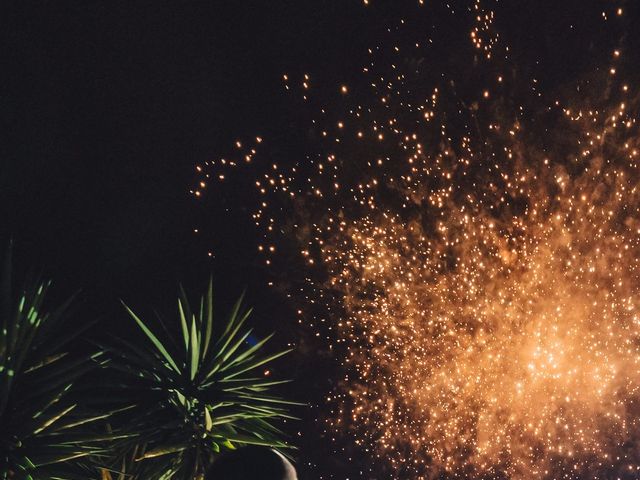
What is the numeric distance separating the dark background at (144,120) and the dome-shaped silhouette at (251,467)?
67.3 inches

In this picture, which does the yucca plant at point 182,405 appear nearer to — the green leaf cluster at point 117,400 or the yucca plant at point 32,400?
the green leaf cluster at point 117,400

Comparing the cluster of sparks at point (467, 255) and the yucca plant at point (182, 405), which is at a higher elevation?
the cluster of sparks at point (467, 255)

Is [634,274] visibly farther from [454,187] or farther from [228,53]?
[228,53]

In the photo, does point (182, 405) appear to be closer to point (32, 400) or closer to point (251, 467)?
point (32, 400)

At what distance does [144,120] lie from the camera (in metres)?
2.54

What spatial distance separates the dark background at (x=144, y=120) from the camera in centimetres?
229

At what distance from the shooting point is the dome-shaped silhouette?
3.76 ft

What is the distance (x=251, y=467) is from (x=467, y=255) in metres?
3.04

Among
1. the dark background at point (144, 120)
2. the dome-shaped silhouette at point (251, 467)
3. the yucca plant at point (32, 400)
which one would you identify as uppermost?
the dark background at point (144, 120)

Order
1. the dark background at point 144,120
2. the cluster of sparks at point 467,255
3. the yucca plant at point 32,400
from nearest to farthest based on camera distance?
the yucca plant at point 32,400 → the dark background at point 144,120 → the cluster of sparks at point 467,255

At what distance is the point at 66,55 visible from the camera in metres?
2.30

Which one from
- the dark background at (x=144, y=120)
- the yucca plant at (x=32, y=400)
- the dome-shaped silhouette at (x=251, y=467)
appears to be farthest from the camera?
the dark background at (x=144, y=120)

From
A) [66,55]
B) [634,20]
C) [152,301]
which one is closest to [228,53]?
[66,55]

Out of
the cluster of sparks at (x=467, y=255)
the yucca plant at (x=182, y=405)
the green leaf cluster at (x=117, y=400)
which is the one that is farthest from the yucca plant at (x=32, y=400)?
the cluster of sparks at (x=467, y=255)
